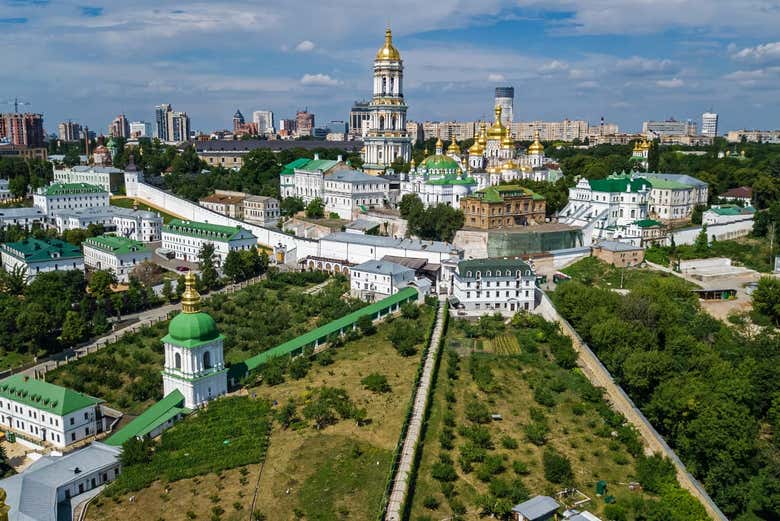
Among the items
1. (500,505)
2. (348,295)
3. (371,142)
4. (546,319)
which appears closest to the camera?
(500,505)

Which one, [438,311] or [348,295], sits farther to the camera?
[348,295]

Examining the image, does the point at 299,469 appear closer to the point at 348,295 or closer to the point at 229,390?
the point at 229,390

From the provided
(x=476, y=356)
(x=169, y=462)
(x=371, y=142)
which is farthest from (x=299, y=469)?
(x=371, y=142)

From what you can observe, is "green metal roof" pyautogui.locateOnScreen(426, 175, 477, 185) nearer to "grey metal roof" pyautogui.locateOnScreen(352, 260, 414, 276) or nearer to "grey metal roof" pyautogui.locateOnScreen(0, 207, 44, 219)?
"grey metal roof" pyautogui.locateOnScreen(352, 260, 414, 276)

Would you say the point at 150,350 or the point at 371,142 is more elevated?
the point at 371,142

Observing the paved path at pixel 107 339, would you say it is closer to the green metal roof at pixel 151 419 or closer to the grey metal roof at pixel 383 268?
the green metal roof at pixel 151 419

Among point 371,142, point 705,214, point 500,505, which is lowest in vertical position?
point 500,505

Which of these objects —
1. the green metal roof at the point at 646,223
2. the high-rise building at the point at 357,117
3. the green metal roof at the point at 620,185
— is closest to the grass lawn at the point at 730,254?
the green metal roof at the point at 646,223

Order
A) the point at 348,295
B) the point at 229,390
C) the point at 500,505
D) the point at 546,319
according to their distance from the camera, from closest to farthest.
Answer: the point at 500,505 < the point at 229,390 < the point at 546,319 < the point at 348,295
